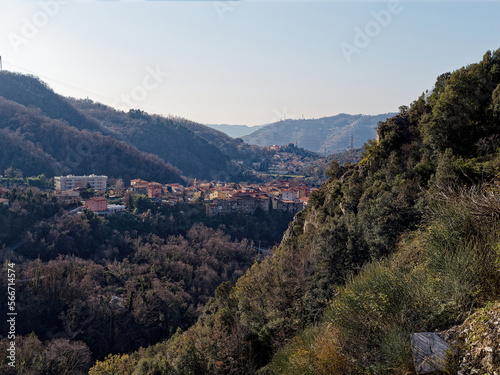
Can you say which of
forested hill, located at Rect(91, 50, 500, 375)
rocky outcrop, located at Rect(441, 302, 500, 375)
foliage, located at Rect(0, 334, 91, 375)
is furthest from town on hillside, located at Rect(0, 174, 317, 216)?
rocky outcrop, located at Rect(441, 302, 500, 375)

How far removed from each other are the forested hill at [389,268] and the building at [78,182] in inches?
1463

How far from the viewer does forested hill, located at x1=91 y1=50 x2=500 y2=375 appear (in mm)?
3512

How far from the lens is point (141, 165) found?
6047 centimetres

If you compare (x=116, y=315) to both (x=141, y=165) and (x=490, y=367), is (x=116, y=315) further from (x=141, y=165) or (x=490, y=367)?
(x=141, y=165)

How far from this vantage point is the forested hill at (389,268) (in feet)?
11.5

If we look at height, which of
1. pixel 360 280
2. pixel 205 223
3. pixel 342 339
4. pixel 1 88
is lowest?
pixel 205 223

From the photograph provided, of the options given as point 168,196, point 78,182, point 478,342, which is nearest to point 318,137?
point 168,196

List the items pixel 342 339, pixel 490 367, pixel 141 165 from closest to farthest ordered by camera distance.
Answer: pixel 490 367
pixel 342 339
pixel 141 165

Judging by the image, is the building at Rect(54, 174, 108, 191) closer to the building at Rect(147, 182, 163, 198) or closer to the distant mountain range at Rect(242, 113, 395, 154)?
the building at Rect(147, 182, 163, 198)

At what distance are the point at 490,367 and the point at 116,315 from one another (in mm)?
19741

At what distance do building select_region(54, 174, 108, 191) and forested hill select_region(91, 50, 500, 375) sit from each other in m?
37.1

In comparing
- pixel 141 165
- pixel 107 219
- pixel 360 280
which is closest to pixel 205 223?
pixel 107 219

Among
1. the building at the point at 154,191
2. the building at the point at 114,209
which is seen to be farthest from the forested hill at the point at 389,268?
the building at the point at 154,191

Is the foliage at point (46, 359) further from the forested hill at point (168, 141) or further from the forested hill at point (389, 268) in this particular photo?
the forested hill at point (168, 141)
